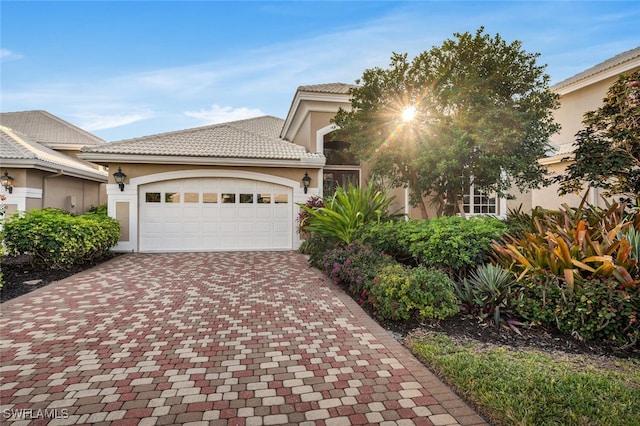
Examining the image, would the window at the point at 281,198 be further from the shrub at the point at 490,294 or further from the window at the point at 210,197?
the shrub at the point at 490,294

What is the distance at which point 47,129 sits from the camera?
1803 cm

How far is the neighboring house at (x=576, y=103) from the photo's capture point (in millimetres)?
11789

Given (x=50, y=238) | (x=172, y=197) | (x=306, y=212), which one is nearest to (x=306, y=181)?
(x=306, y=212)

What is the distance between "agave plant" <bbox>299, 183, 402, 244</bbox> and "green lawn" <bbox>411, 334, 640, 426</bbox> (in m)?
4.61

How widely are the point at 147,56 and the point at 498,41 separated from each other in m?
9.29

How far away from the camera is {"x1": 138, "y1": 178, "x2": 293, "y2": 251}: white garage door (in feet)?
34.7

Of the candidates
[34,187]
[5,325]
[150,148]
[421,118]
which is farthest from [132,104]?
[421,118]

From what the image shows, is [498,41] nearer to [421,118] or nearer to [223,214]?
[421,118]

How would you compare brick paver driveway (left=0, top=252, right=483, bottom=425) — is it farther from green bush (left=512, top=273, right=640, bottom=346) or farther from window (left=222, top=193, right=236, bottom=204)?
window (left=222, top=193, right=236, bottom=204)

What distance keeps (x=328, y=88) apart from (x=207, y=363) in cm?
1225

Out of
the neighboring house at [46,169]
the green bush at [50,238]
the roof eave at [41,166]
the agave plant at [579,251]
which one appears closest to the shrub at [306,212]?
the green bush at [50,238]

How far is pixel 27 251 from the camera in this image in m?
7.26

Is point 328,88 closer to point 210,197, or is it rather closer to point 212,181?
point 212,181

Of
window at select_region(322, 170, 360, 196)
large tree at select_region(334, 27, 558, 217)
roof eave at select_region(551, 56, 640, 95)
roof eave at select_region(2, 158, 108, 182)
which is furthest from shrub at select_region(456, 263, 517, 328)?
roof eave at select_region(2, 158, 108, 182)
